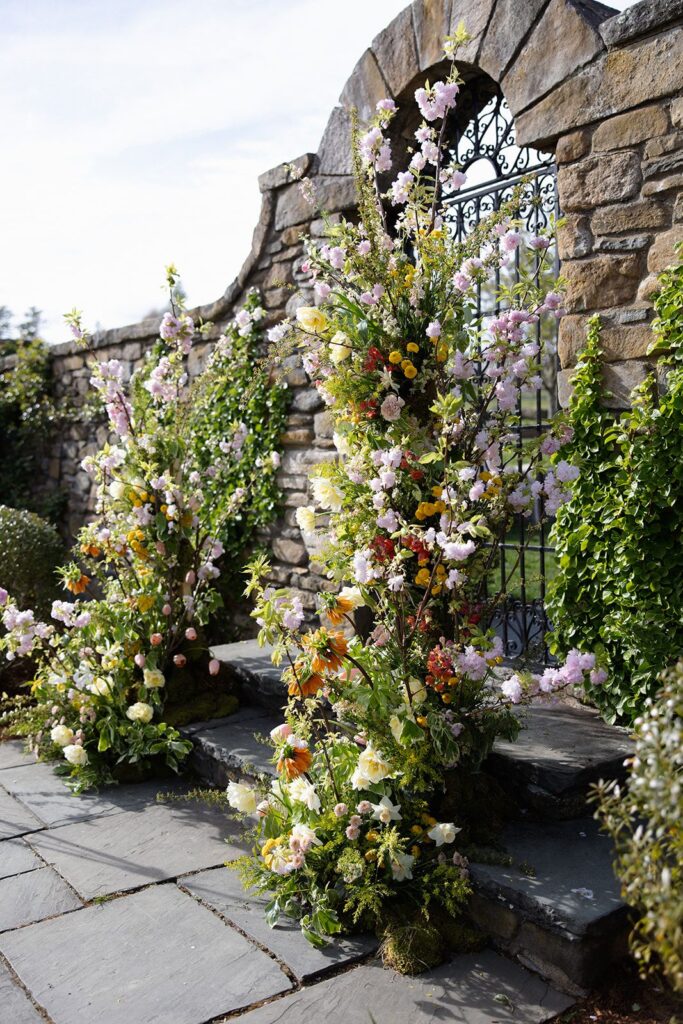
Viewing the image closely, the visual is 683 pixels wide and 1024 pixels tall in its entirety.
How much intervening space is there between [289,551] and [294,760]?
2.53 meters

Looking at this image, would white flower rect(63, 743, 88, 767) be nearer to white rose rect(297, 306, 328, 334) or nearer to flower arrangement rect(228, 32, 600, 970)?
flower arrangement rect(228, 32, 600, 970)

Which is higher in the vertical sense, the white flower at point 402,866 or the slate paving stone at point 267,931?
the white flower at point 402,866

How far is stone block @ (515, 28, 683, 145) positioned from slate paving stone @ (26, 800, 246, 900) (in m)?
3.02

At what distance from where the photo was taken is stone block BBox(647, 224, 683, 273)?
3.17m

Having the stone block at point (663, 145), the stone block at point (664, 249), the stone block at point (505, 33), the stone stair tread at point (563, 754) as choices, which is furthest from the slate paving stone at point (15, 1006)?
the stone block at point (505, 33)

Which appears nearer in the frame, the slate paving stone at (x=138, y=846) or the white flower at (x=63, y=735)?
the slate paving stone at (x=138, y=846)

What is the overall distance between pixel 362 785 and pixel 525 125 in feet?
8.73

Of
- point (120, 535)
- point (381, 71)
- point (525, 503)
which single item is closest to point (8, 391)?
point (120, 535)

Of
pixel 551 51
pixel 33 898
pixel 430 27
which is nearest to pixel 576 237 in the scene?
pixel 551 51

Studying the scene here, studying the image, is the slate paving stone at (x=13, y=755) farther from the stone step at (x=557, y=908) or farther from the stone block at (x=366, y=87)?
the stone block at (x=366, y=87)

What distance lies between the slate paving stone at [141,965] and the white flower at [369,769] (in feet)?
1.83

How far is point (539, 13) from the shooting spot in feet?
11.7

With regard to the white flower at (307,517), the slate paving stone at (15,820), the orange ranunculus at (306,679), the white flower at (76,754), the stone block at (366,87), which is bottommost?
the slate paving stone at (15,820)

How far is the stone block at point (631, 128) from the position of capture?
3.19 meters
